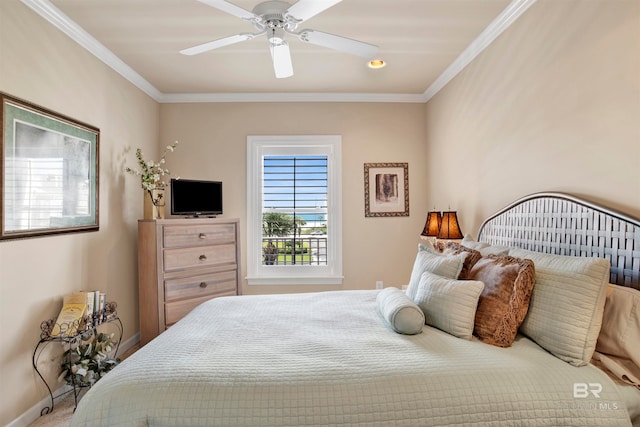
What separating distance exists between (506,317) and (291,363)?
1014 millimetres

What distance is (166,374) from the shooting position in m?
1.34

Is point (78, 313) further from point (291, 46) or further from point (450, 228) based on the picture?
point (450, 228)

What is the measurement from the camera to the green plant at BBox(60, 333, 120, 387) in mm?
2361

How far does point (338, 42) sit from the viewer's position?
2.07m

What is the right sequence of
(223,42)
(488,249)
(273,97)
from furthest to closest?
1. (273,97)
2. (488,249)
3. (223,42)

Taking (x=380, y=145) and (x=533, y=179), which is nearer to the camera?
(x=533, y=179)

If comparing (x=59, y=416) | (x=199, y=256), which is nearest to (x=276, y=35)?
(x=199, y=256)

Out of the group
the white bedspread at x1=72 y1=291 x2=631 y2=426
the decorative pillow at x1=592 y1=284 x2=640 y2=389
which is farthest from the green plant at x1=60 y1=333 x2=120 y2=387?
the decorative pillow at x1=592 y1=284 x2=640 y2=389

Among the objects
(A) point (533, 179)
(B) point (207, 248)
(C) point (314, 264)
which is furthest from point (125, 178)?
(A) point (533, 179)

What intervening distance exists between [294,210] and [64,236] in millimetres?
2181

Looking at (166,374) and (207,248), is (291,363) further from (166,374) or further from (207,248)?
(207,248)

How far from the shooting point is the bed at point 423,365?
1.24m

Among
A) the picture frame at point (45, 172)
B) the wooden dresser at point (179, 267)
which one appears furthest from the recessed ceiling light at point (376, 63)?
the picture frame at point (45, 172)

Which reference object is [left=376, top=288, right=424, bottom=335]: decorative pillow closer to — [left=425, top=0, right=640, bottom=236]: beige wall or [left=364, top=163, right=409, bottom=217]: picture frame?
[left=425, top=0, right=640, bottom=236]: beige wall
